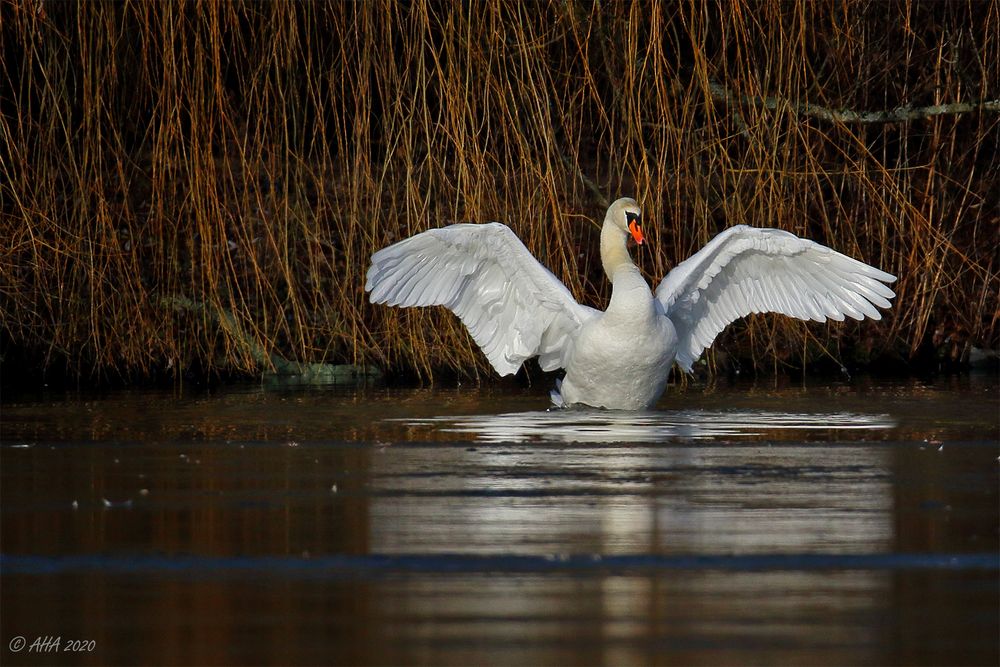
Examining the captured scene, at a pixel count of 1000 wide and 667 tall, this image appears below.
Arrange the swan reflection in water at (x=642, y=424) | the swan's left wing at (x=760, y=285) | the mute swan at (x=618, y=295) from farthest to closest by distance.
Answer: the swan's left wing at (x=760, y=285) < the mute swan at (x=618, y=295) < the swan reflection in water at (x=642, y=424)

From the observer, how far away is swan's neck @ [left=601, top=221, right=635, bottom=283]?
35.1 ft

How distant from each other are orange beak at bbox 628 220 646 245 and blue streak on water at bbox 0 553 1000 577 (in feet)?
17.0

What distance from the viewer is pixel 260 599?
4.96 metres

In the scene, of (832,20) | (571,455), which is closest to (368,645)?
(571,455)

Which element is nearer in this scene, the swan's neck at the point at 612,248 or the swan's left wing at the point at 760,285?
the swan's left wing at the point at 760,285

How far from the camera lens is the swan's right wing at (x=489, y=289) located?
1041 cm

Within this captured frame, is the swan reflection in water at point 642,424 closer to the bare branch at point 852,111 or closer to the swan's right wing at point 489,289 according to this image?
the swan's right wing at point 489,289

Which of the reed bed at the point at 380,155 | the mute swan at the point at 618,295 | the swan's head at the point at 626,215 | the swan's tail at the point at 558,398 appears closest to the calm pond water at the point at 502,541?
the mute swan at the point at 618,295

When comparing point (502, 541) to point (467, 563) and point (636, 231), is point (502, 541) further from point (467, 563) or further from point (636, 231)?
point (636, 231)

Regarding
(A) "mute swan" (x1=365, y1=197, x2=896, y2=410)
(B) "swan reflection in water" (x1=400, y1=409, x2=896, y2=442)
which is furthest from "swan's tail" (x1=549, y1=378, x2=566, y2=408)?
(B) "swan reflection in water" (x1=400, y1=409, x2=896, y2=442)

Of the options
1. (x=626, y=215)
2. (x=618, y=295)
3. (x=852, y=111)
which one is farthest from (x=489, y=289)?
(x=852, y=111)

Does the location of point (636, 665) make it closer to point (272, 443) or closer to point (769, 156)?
point (272, 443)

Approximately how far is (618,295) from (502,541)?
4380mm

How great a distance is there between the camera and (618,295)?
9.93m
